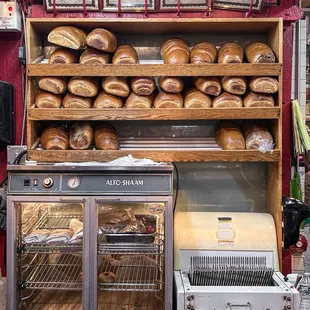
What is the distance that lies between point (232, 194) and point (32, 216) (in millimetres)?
1497

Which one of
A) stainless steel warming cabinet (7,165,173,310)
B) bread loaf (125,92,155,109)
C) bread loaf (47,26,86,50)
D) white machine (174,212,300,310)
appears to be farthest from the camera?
bread loaf (125,92,155,109)

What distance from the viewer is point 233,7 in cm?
280

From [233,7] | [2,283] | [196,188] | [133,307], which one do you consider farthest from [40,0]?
[133,307]

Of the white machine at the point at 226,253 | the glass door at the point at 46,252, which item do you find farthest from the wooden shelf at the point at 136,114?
the white machine at the point at 226,253

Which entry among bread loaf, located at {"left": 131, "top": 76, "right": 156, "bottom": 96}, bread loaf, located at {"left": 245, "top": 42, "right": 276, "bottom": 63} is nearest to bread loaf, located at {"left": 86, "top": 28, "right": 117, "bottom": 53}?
bread loaf, located at {"left": 131, "top": 76, "right": 156, "bottom": 96}

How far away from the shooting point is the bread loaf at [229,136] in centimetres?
269

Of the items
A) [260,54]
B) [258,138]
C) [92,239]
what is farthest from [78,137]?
[260,54]

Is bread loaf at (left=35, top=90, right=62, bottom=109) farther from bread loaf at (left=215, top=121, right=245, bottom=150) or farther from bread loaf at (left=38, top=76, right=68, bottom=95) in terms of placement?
bread loaf at (left=215, top=121, right=245, bottom=150)

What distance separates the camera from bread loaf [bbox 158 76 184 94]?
2.69m

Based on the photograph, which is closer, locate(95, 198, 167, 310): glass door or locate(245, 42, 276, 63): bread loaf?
locate(95, 198, 167, 310): glass door

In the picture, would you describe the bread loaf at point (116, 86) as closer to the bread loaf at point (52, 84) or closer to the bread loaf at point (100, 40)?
the bread loaf at point (100, 40)

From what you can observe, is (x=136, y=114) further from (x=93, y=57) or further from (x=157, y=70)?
(x=93, y=57)

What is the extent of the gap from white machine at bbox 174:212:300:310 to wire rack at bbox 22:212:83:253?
0.69 meters

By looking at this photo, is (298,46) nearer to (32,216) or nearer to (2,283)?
(32,216)
